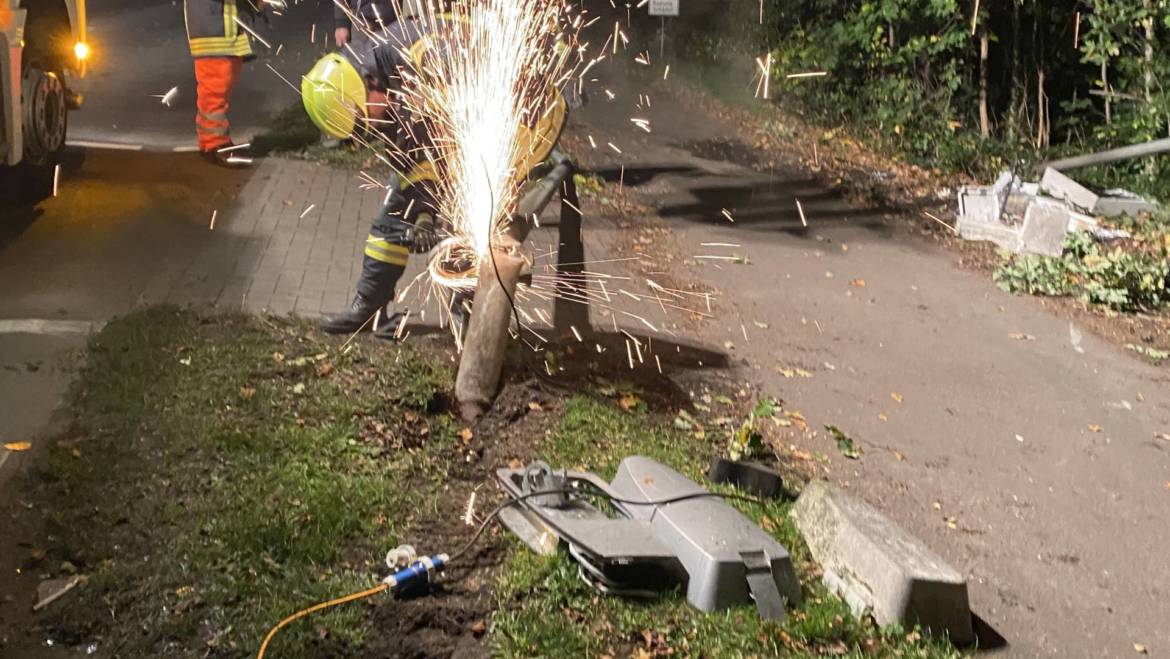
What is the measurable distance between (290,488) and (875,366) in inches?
160

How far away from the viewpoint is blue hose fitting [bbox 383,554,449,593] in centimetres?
390

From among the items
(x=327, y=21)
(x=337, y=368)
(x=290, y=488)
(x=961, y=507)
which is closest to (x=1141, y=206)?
(x=961, y=507)

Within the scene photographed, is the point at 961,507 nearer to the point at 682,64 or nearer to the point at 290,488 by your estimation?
the point at 290,488

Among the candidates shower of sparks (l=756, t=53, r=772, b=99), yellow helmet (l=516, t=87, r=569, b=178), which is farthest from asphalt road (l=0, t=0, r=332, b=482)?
shower of sparks (l=756, t=53, r=772, b=99)

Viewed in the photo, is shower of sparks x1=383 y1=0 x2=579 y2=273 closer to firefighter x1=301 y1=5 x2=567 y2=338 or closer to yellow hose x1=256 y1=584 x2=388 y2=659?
firefighter x1=301 y1=5 x2=567 y2=338

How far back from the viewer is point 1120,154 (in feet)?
36.9

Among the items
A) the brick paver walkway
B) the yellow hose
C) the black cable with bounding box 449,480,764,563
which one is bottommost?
the yellow hose

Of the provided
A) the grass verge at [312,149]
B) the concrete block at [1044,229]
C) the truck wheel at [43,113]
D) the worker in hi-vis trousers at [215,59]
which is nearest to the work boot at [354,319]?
the truck wheel at [43,113]

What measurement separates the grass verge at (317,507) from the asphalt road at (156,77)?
5.51 metres

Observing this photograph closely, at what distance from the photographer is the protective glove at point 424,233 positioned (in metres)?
6.19

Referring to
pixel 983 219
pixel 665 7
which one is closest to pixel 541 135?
pixel 983 219

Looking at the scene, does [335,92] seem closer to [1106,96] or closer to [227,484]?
[227,484]

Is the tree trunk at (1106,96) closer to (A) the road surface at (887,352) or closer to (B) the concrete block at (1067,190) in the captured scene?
(B) the concrete block at (1067,190)

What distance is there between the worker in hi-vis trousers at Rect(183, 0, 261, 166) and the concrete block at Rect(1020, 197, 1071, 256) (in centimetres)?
Answer: 728
